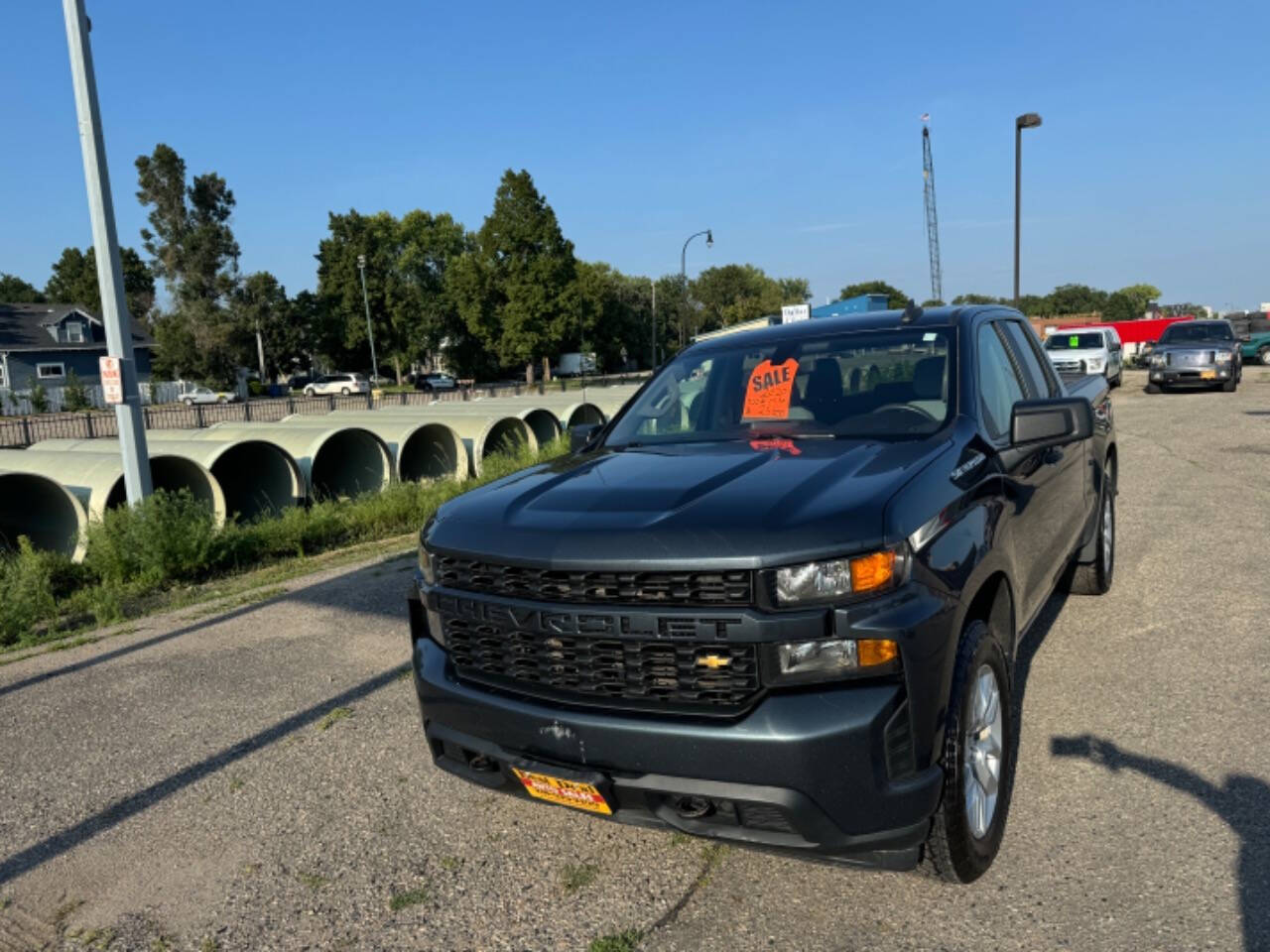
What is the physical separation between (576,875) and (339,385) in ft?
209

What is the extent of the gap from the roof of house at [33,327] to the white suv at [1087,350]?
57.4 meters

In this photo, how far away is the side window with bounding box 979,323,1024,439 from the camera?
377 cm

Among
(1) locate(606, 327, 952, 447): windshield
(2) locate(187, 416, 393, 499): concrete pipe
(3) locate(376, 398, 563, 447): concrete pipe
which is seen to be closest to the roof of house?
(3) locate(376, 398, 563, 447): concrete pipe

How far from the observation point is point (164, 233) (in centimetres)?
6344

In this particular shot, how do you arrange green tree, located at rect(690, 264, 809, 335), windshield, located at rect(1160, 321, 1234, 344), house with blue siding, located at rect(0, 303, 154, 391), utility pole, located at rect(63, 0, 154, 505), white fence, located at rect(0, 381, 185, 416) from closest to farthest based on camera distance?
1. utility pole, located at rect(63, 0, 154, 505)
2. windshield, located at rect(1160, 321, 1234, 344)
3. white fence, located at rect(0, 381, 185, 416)
4. house with blue siding, located at rect(0, 303, 154, 391)
5. green tree, located at rect(690, 264, 809, 335)

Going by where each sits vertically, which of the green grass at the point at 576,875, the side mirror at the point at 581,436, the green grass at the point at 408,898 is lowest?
the green grass at the point at 408,898

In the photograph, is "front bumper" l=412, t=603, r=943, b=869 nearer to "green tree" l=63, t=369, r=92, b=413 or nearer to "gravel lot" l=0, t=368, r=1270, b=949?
"gravel lot" l=0, t=368, r=1270, b=949

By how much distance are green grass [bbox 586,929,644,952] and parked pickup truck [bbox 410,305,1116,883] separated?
0.39 metres

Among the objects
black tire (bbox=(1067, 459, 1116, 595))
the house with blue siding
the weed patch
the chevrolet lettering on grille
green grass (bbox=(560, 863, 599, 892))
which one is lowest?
green grass (bbox=(560, 863, 599, 892))

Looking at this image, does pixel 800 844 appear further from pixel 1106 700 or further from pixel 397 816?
pixel 1106 700

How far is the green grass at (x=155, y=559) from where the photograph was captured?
688 centimetres

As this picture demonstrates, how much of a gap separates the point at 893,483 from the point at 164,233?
7149 cm

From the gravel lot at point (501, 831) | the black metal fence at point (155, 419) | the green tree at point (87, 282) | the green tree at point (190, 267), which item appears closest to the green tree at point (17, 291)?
the green tree at point (87, 282)

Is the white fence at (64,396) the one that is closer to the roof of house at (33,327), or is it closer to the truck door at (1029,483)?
the roof of house at (33,327)
